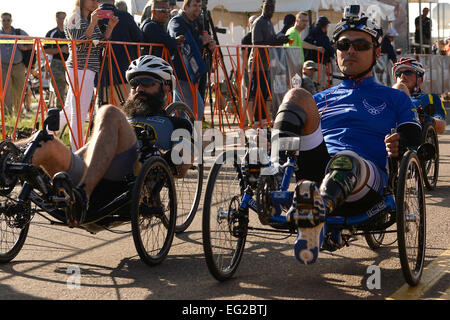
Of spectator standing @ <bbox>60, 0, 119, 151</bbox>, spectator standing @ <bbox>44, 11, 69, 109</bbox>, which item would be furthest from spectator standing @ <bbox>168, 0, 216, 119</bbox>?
spectator standing @ <bbox>44, 11, 69, 109</bbox>

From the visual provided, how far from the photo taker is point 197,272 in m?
4.52

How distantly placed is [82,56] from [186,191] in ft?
9.30

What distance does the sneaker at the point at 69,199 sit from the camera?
417 cm

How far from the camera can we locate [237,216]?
4.11 meters

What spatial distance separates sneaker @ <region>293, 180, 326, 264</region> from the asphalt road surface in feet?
1.23

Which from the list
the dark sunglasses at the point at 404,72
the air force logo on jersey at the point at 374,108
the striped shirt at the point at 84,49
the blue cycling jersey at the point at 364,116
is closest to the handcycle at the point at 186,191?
the blue cycling jersey at the point at 364,116

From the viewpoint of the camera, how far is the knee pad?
392 centimetres

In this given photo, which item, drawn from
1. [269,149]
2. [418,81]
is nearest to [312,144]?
[269,149]

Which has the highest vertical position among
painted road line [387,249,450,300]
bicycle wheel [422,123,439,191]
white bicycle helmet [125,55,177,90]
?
white bicycle helmet [125,55,177,90]

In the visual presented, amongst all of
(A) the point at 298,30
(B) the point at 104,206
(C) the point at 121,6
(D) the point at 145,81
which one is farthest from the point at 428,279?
(A) the point at 298,30

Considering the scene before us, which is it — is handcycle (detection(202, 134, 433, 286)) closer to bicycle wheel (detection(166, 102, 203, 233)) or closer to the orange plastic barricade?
bicycle wheel (detection(166, 102, 203, 233))
